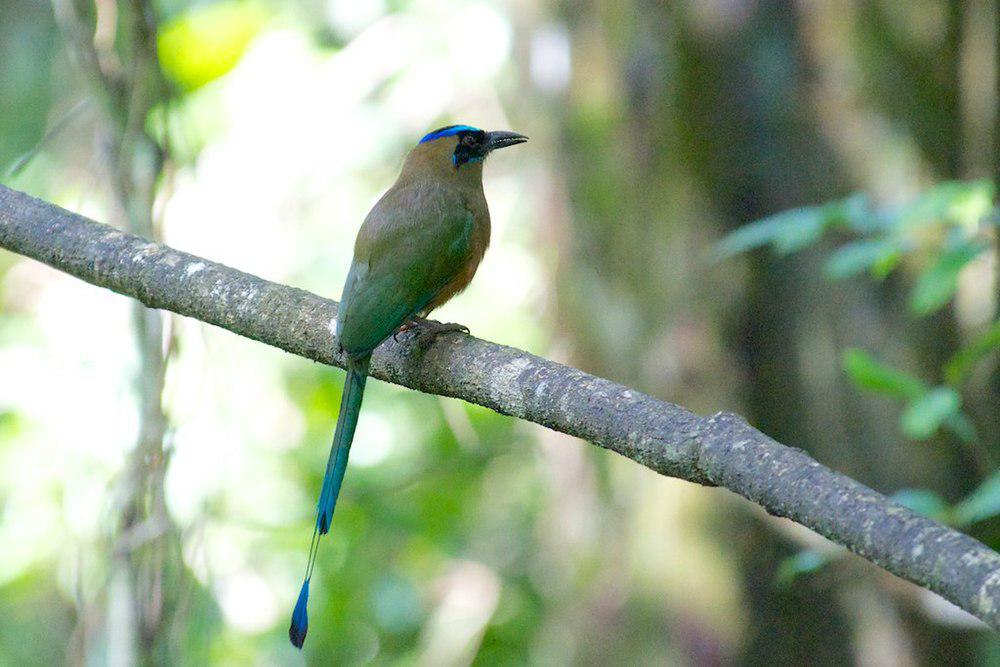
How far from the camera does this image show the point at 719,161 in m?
3.92

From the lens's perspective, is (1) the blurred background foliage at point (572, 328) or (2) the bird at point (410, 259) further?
(1) the blurred background foliage at point (572, 328)

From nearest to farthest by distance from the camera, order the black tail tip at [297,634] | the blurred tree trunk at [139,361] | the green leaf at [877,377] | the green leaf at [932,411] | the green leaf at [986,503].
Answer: the black tail tip at [297,634], the green leaf at [986,503], the green leaf at [932,411], the green leaf at [877,377], the blurred tree trunk at [139,361]

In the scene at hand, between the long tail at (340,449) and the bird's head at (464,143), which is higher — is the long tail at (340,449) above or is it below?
below

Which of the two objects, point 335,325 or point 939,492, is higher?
point 335,325

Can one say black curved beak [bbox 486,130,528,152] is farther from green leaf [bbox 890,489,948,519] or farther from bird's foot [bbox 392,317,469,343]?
green leaf [bbox 890,489,948,519]

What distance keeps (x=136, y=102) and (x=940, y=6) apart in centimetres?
264

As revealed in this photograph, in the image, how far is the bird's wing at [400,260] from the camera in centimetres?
233

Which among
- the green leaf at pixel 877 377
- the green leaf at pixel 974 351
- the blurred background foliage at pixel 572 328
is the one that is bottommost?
the blurred background foliage at pixel 572 328

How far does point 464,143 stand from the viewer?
10.9 ft

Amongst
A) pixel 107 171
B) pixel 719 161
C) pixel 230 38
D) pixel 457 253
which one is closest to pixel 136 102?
pixel 107 171

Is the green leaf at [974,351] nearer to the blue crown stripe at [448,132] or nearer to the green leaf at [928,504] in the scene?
the green leaf at [928,504]

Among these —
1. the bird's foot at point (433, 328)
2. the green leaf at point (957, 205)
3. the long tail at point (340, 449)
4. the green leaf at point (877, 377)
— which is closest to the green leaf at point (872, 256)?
the green leaf at point (957, 205)

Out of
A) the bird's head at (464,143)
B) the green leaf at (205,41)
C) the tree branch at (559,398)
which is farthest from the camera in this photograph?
the green leaf at (205,41)

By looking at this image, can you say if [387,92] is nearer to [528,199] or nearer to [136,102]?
[528,199]
